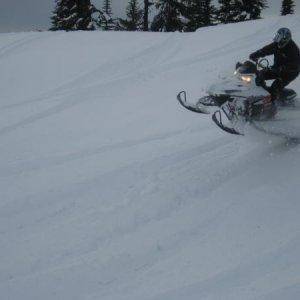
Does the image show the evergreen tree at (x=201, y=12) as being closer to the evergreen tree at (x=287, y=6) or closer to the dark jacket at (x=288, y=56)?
the evergreen tree at (x=287, y=6)

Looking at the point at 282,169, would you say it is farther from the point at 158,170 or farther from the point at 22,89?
the point at 22,89

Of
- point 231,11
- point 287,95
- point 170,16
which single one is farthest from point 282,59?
point 231,11

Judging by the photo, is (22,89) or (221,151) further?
(22,89)

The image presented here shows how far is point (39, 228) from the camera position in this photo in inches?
256

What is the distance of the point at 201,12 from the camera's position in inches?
1404

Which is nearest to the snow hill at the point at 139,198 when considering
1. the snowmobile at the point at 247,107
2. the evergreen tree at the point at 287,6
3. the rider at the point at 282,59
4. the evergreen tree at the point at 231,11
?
the snowmobile at the point at 247,107

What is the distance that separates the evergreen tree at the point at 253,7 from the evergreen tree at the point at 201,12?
9.17 ft

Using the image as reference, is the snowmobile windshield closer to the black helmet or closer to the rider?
the rider

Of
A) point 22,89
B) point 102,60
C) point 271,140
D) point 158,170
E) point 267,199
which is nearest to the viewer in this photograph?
point 267,199

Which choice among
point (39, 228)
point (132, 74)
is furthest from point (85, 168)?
point (132, 74)

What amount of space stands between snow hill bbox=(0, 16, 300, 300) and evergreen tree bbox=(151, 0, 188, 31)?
17.5 metres

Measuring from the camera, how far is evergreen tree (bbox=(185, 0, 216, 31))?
101 feet

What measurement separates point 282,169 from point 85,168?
10.9 ft

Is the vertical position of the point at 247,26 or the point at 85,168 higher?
the point at 247,26
